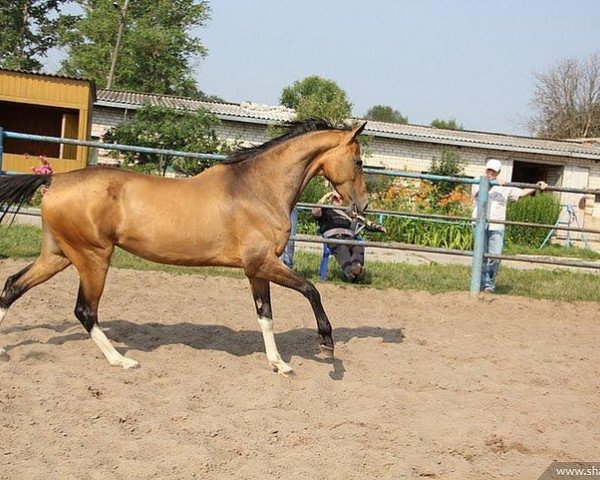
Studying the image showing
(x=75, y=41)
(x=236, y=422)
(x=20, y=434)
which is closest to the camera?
(x=20, y=434)

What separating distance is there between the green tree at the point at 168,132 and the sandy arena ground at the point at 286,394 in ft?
40.0

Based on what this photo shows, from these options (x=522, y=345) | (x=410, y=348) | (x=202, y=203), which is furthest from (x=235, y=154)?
(x=522, y=345)

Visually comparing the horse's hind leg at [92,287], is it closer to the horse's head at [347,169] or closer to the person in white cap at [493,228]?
the horse's head at [347,169]

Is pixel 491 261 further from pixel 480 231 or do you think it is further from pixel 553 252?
pixel 553 252

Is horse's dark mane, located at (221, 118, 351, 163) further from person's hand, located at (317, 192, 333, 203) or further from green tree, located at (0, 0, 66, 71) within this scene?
green tree, located at (0, 0, 66, 71)

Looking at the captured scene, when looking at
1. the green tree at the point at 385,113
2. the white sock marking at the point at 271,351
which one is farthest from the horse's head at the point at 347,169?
the green tree at the point at 385,113

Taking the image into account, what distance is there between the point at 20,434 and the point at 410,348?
3457 millimetres

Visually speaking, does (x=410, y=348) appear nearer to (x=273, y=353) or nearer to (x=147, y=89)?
(x=273, y=353)

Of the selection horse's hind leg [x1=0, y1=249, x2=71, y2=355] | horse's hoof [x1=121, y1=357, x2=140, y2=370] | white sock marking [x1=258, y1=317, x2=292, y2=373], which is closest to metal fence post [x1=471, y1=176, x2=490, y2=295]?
white sock marking [x1=258, y1=317, x2=292, y2=373]

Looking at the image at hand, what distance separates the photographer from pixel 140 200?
207 inches

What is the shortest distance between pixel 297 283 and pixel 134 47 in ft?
112

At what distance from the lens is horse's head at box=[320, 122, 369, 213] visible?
5.79 metres

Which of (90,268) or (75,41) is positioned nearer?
(90,268)

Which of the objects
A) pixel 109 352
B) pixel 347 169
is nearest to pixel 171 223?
pixel 109 352
